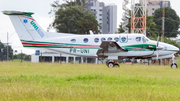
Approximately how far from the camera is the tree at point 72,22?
62.7 m

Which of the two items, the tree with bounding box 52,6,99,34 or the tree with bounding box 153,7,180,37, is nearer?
the tree with bounding box 52,6,99,34

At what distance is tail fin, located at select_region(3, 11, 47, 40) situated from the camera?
24.5 metres

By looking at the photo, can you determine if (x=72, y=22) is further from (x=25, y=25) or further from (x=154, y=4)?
(x=154, y=4)

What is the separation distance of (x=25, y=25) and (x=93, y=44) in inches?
266

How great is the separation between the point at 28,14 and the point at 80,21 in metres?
40.6

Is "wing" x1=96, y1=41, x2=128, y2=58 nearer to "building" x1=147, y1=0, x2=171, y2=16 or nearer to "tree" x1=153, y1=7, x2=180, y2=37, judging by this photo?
"tree" x1=153, y1=7, x2=180, y2=37

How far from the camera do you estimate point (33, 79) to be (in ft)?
41.4

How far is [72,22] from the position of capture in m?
65.2

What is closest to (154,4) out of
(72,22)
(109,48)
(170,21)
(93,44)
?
(170,21)

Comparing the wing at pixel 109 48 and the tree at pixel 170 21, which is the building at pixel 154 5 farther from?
the wing at pixel 109 48

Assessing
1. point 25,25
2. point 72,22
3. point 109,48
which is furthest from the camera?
point 72,22

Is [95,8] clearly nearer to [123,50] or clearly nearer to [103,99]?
[123,50]

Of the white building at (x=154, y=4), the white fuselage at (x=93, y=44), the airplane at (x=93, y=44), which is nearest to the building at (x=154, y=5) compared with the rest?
the white building at (x=154, y=4)

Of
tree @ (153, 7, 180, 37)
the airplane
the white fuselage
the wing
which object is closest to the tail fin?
the airplane
